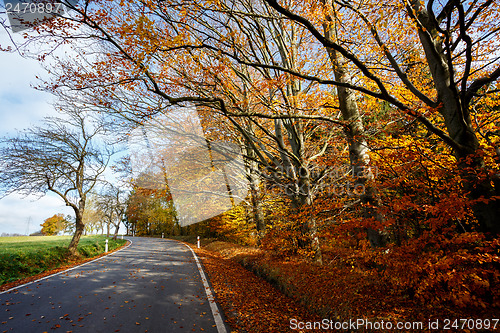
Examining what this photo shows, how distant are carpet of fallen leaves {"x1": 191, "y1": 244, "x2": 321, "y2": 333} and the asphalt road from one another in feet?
1.32

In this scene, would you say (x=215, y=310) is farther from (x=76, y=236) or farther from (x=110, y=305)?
(x=76, y=236)

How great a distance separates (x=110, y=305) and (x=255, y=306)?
333 centimetres

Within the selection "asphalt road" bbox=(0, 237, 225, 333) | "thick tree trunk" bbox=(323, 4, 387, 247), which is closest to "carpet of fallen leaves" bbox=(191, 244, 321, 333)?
"asphalt road" bbox=(0, 237, 225, 333)

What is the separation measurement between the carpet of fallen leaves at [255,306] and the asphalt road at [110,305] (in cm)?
40

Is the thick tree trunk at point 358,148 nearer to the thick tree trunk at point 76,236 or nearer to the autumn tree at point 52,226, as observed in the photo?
the thick tree trunk at point 76,236

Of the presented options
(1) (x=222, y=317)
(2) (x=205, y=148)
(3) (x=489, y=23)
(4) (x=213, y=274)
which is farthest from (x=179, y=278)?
(3) (x=489, y=23)

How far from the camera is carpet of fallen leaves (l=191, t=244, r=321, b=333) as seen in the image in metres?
4.20

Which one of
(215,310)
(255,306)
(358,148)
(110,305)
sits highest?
(358,148)

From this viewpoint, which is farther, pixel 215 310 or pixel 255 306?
pixel 255 306

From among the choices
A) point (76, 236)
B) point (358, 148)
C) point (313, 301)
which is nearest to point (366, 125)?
point (358, 148)

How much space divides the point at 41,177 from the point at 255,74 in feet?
44.3

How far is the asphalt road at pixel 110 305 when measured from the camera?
3.96m

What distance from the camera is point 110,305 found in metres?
4.95

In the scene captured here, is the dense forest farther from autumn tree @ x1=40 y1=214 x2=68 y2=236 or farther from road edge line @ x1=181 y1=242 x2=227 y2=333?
autumn tree @ x1=40 y1=214 x2=68 y2=236
